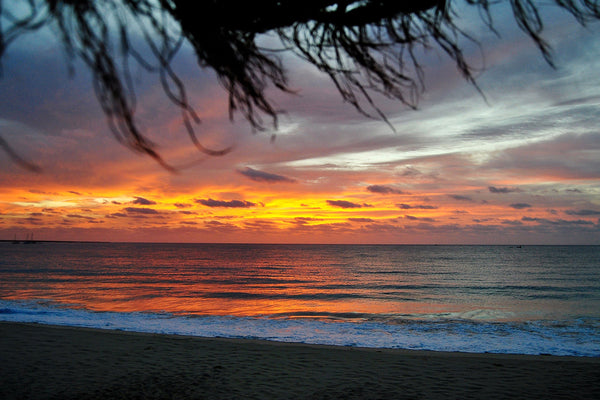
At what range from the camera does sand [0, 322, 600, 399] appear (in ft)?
23.8

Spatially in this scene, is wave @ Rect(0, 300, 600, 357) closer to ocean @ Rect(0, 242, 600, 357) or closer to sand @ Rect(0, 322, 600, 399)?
ocean @ Rect(0, 242, 600, 357)

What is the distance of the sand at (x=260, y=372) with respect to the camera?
7242 mm

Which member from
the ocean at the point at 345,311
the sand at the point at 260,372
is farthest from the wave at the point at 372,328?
the sand at the point at 260,372

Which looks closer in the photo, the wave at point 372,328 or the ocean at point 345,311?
the wave at point 372,328

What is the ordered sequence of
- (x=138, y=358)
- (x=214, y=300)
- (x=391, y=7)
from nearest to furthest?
1. (x=391, y=7)
2. (x=138, y=358)
3. (x=214, y=300)

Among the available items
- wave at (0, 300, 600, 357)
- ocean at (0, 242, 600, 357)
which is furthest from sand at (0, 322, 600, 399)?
ocean at (0, 242, 600, 357)

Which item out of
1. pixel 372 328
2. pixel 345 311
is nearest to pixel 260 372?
pixel 372 328

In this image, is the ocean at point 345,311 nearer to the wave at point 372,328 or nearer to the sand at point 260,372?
the wave at point 372,328

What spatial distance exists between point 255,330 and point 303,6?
546 inches

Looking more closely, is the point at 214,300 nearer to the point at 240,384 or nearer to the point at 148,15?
the point at 240,384

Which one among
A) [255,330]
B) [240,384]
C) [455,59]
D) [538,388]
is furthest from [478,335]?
[455,59]

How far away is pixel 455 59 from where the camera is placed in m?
1.66

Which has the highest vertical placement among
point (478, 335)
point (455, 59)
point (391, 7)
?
point (391, 7)

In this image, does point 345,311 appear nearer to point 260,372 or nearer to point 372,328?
point 372,328
